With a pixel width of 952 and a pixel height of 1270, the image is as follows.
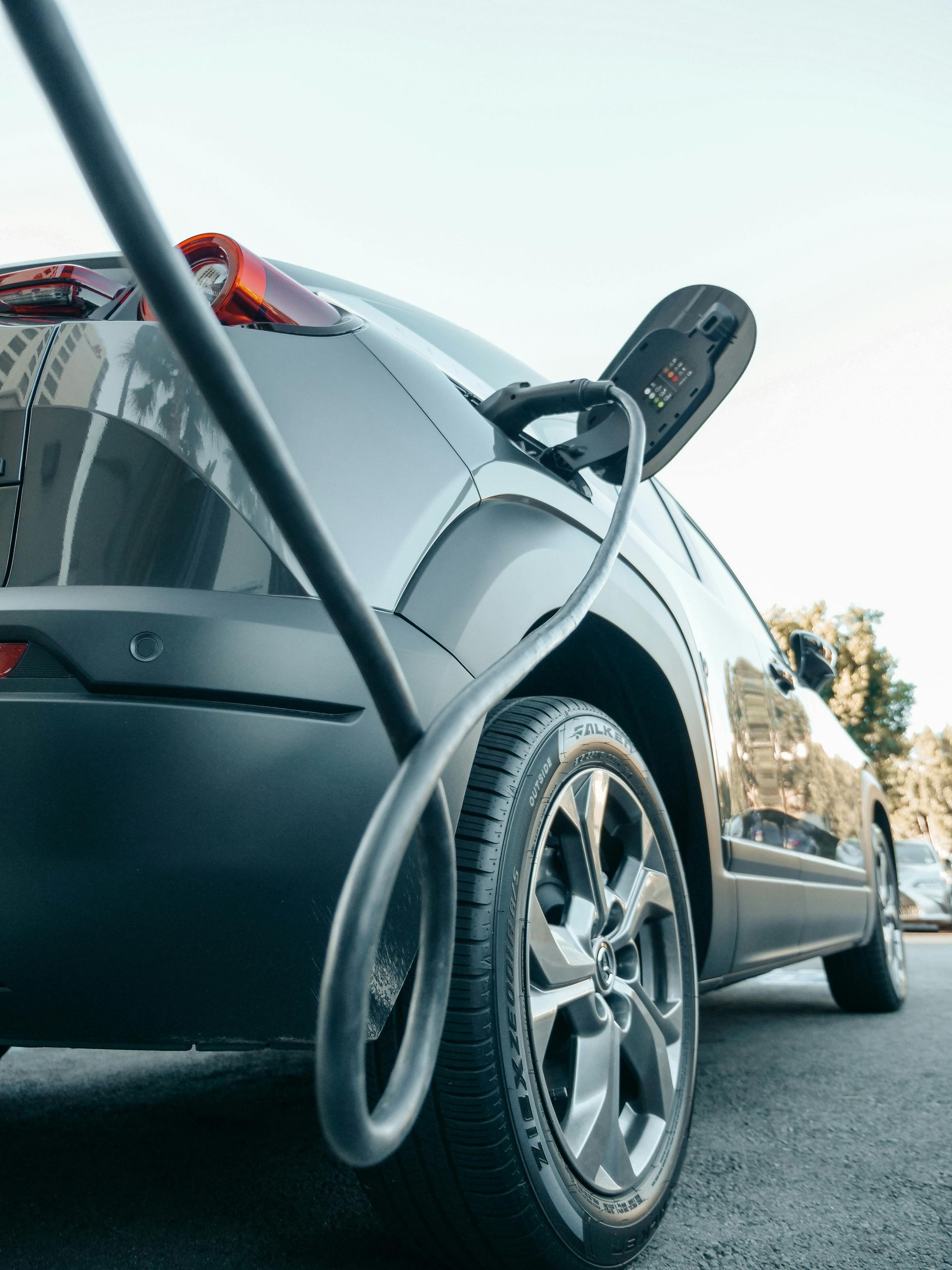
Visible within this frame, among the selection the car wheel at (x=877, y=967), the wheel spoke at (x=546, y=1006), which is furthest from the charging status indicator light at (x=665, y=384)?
the car wheel at (x=877, y=967)

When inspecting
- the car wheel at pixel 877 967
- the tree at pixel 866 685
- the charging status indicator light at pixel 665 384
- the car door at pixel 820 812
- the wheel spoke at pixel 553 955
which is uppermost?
the charging status indicator light at pixel 665 384

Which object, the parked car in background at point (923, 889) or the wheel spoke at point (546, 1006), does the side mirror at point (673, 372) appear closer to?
the wheel spoke at point (546, 1006)

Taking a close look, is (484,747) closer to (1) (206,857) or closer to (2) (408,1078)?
(1) (206,857)

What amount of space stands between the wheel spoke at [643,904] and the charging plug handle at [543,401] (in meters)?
0.77

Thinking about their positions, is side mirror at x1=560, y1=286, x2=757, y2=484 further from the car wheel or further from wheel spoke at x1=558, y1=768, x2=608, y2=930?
the car wheel

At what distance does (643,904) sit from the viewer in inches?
68.3

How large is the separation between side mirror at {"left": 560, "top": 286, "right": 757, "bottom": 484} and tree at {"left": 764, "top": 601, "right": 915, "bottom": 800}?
2684cm

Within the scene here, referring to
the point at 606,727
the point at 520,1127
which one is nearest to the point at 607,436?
the point at 606,727

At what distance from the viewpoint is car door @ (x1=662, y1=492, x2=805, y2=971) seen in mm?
2281

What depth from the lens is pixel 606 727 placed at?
171 cm

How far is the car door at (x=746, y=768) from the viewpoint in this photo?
2.28 metres

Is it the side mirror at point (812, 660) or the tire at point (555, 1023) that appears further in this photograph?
the side mirror at point (812, 660)

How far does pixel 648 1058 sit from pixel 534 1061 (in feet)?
1.31

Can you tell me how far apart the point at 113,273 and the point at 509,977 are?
3.84 feet
